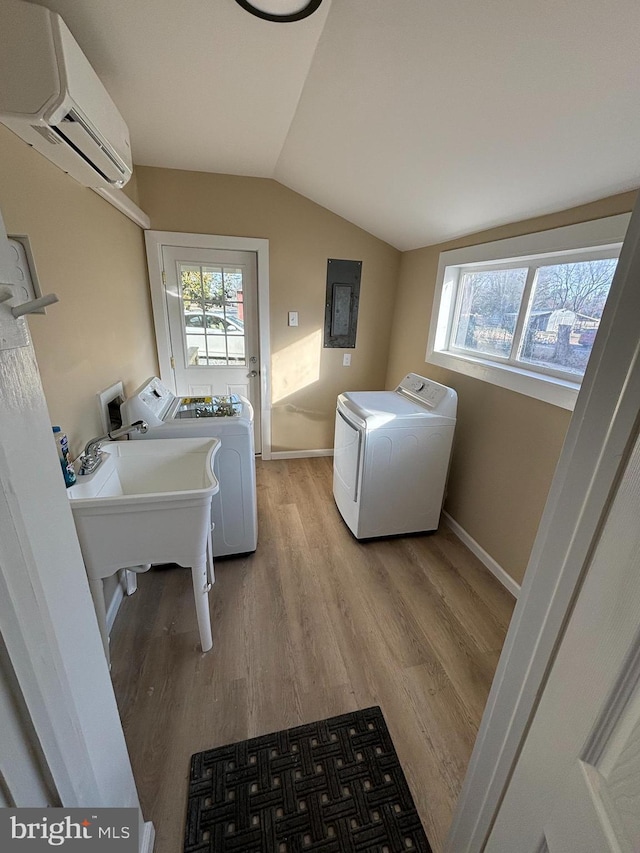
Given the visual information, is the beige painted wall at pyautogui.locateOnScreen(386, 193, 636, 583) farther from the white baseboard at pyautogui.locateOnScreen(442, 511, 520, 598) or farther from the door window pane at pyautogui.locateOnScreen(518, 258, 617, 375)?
the door window pane at pyautogui.locateOnScreen(518, 258, 617, 375)

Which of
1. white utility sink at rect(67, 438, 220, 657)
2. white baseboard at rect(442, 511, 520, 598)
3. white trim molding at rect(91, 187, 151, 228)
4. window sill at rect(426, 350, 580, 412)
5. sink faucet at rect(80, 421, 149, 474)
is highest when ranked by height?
white trim molding at rect(91, 187, 151, 228)

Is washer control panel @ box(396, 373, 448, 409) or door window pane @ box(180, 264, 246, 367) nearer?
washer control panel @ box(396, 373, 448, 409)

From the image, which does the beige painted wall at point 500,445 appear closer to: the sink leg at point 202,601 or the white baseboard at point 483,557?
the white baseboard at point 483,557

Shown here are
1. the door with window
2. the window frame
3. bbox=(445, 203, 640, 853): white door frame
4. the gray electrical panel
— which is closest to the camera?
bbox=(445, 203, 640, 853): white door frame

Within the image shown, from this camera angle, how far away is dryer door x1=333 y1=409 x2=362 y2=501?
7.20 ft

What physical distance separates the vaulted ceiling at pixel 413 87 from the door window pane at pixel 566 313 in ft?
1.07

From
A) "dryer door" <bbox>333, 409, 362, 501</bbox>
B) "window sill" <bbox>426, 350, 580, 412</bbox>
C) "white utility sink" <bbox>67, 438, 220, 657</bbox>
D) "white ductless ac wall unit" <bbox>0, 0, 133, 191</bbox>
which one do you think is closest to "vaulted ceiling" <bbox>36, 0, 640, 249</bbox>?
"white ductless ac wall unit" <bbox>0, 0, 133, 191</bbox>

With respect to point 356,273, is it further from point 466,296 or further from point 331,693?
point 331,693

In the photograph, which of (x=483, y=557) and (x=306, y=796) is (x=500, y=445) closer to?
(x=483, y=557)

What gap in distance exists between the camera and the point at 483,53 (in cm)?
106

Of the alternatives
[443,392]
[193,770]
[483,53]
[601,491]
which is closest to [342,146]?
[483,53]

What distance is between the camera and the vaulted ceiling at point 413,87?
974 mm

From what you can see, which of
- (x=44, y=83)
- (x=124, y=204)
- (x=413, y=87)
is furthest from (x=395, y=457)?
(x=124, y=204)

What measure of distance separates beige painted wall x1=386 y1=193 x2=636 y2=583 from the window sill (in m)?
0.04
